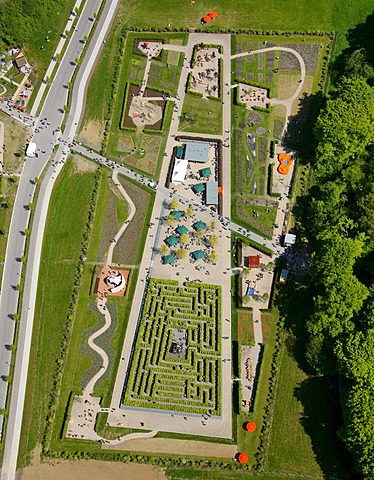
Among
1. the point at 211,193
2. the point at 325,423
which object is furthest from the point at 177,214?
the point at 325,423

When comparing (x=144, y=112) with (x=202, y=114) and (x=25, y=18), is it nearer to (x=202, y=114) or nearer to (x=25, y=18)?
(x=202, y=114)

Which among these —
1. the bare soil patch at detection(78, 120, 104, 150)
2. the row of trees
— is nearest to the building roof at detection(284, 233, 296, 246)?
the row of trees

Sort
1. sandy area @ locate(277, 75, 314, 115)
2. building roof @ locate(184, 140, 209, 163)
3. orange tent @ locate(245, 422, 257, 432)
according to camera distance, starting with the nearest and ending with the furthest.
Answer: orange tent @ locate(245, 422, 257, 432), building roof @ locate(184, 140, 209, 163), sandy area @ locate(277, 75, 314, 115)

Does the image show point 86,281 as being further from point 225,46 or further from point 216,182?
point 225,46

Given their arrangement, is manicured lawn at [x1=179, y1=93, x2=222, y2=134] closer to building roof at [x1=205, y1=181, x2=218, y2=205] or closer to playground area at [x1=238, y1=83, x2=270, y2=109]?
playground area at [x1=238, y1=83, x2=270, y2=109]

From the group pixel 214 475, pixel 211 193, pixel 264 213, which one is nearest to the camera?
pixel 214 475

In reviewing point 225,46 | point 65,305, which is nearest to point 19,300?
point 65,305

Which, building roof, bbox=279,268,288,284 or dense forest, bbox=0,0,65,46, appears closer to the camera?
building roof, bbox=279,268,288,284

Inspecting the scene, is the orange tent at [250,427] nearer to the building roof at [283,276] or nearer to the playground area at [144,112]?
the building roof at [283,276]
